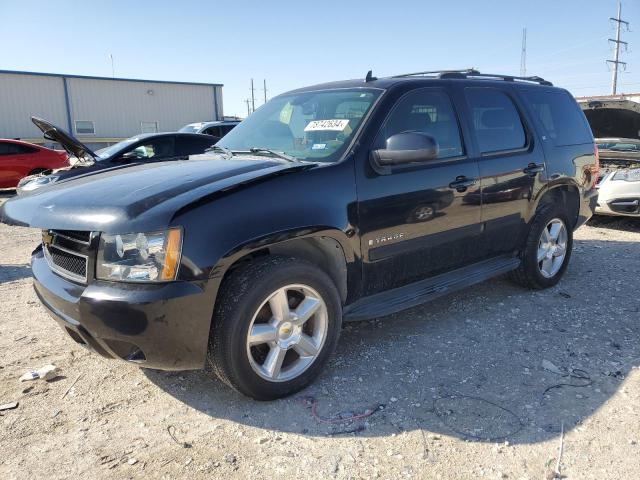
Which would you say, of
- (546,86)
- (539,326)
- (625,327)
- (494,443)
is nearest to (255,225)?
(494,443)

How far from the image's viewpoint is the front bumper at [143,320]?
245 centimetres

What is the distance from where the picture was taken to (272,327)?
2.86 metres

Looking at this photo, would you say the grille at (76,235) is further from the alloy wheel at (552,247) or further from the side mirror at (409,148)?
the alloy wheel at (552,247)

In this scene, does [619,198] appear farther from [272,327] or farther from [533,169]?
[272,327]

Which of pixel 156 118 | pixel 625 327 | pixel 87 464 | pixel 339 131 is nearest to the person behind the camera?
pixel 87 464

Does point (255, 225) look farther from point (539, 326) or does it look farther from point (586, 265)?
point (586, 265)

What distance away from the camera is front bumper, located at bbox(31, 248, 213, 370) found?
8.02 feet

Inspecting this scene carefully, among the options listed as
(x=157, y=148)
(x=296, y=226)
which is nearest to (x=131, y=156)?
(x=157, y=148)

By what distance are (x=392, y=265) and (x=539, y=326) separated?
1477 mm

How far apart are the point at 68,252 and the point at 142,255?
587mm

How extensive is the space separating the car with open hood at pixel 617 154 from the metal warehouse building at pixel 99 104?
27.3 metres

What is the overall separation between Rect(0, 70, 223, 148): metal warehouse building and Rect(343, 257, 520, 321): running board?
1144 inches

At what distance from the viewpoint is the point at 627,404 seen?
9.56 feet

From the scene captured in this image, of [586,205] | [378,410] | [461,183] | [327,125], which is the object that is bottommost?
[378,410]
